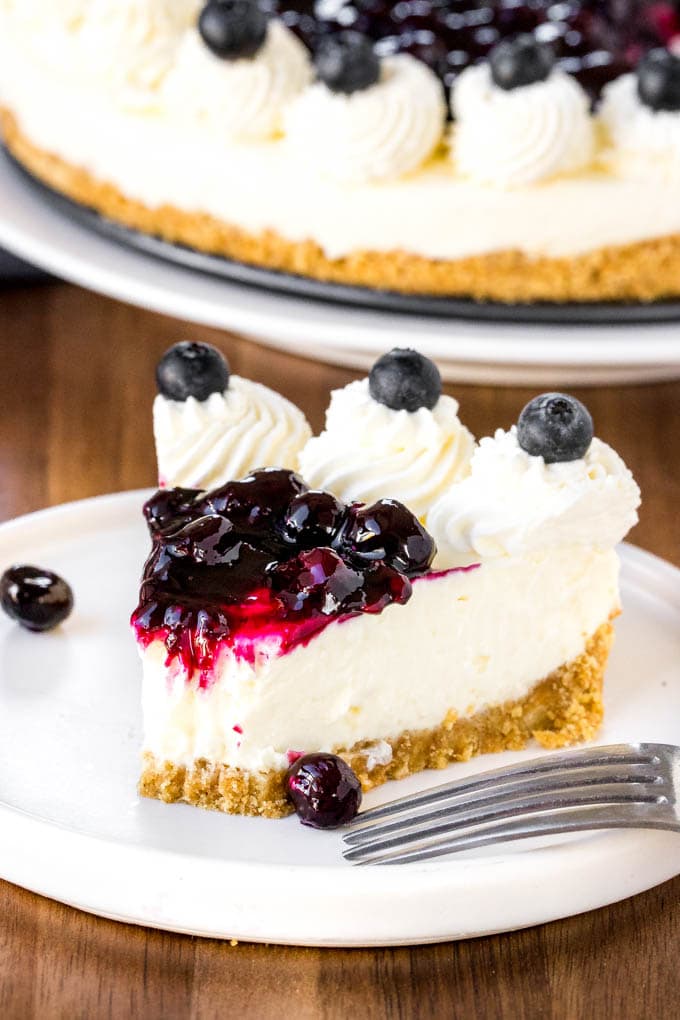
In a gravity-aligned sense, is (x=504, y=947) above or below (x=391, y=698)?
below

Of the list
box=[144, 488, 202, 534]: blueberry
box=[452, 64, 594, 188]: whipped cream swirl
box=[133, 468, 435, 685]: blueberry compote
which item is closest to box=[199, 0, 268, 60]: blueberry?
box=[452, 64, 594, 188]: whipped cream swirl

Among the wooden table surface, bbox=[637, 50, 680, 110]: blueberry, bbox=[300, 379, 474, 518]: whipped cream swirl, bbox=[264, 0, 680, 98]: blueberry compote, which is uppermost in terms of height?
bbox=[264, 0, 680, 98]: blueberry compote

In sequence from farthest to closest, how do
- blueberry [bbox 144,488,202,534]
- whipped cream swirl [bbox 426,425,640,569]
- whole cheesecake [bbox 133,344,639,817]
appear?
blueberry [bbox 144,488,202,534] < whipped cream swirl [bbox 426,425,640,569] < whole cheesecake [bbox 133,344,639,817]

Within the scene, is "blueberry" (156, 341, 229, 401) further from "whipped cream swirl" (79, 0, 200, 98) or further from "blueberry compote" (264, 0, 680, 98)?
"blueberry compote" (264, 0, 680, 98)

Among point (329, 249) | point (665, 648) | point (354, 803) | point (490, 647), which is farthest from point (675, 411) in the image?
point (354, 803)

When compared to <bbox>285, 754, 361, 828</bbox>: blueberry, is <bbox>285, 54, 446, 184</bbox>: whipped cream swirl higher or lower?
higher

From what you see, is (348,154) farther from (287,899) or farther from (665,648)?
(287,899)

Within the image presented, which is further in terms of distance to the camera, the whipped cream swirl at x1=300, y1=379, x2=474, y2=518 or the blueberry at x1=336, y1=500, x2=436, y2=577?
the whipped cream swirl at x1=300, y1=379, x2=474, y2=518

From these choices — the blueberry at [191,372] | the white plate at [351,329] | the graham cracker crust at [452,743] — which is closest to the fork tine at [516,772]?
the graham cracker crust at [452,743]
